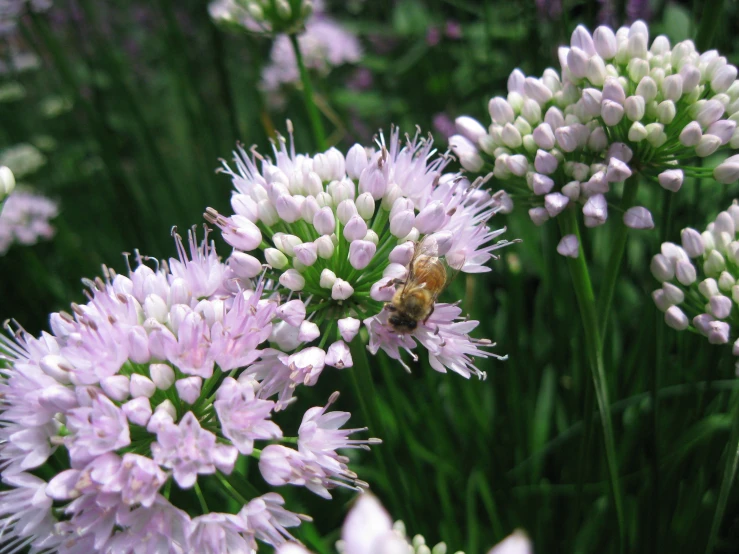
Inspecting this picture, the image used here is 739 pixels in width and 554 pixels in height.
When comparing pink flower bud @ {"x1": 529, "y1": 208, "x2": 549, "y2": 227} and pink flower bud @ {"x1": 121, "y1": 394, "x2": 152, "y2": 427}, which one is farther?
pink flower bud @ {"x1": 529, "y1": 208, "x2": 549, "y2": 227}

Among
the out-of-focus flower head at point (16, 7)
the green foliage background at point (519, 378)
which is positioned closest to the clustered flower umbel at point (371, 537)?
the green foliage background at point (519, 378)

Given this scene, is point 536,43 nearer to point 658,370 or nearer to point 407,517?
point 658,370

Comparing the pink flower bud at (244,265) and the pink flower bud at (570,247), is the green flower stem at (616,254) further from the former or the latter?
the pink flower bud at (244,265)

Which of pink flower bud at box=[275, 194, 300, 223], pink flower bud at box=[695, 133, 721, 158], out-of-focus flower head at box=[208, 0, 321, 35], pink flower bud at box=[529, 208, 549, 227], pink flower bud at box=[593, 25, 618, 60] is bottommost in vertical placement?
pink flower bud at box=[529, 208, 549, 227]

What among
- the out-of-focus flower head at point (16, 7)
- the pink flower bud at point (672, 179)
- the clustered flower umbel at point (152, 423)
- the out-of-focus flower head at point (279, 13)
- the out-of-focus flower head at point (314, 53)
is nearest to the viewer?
the clustered flower umbel at point (152, 423)

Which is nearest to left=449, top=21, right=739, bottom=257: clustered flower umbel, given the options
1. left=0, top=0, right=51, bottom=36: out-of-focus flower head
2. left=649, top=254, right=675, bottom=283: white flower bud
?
left=649, top=254, right=675, bottom=283: white flower bud

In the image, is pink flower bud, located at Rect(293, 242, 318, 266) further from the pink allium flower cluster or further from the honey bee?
the pink allium flower cluster

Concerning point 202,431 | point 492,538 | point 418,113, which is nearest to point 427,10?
point 418,113

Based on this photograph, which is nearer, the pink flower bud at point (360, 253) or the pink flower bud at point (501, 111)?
the pink flower bud at point (360, 253)
